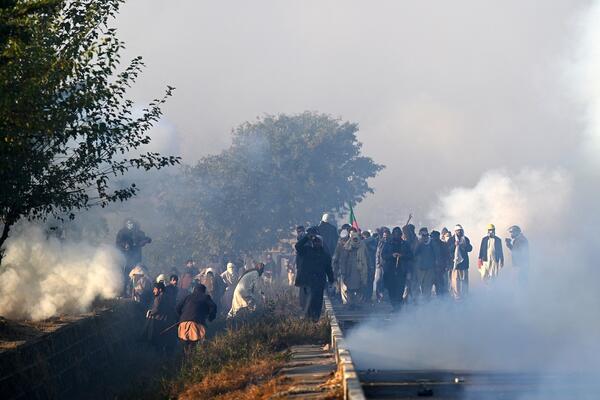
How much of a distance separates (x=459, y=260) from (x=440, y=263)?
1.35 m

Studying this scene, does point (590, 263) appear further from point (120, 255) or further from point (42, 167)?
point (42, 167)

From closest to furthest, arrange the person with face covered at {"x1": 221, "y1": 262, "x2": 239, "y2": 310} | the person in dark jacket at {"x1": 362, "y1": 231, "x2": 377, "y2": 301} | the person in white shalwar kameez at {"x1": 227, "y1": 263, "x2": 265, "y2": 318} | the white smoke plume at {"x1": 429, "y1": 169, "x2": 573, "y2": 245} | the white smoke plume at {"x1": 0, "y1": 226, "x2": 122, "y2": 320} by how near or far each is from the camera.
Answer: the white smoke plume at {"x1": 0, "y1": 226, "x2": 122, "y2": 320}, the person in white shalwar kameez at {"x1": 227, "y1": 263, "x2": 265, "y2": 318}, the person in dark jacket at {"x1": 362, "y1": 231, "x2": 377, "y2": 301}, the person with face covered at {"x1": 221, "y1": 262, "x2": 239, "y2": 310}, the white smoke plume at {"x1": 429, "y1": 169, "x2": 573, "y2": 245}

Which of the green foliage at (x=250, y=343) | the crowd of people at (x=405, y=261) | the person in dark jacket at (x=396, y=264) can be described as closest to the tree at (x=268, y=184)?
the crowd of people at (x=405, y=261)

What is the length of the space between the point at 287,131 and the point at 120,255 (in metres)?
28.6

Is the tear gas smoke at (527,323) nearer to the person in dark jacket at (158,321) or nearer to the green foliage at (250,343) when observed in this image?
the green foliage at (250,343)

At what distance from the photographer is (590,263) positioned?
24688 mm

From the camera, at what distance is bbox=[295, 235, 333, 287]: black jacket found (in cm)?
2081

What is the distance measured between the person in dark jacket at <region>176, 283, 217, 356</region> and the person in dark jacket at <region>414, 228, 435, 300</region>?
7508 millimetres

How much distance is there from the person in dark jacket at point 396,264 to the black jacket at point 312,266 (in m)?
4.47

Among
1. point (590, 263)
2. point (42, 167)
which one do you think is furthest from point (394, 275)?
point (42, 167)

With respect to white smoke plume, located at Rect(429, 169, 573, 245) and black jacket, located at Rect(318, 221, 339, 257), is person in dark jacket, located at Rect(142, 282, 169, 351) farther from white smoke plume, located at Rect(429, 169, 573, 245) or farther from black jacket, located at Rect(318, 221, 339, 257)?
white smoke plume, located at Rect(429, 169, 573, 245)

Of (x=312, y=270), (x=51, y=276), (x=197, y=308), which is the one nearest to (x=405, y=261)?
(x=312, y=270)

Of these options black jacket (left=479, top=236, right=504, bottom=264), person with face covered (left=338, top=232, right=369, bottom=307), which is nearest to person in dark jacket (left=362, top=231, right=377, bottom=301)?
person with face covered (left=338, top=232, right=369, bottom=307)

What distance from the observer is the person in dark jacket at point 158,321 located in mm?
22016
